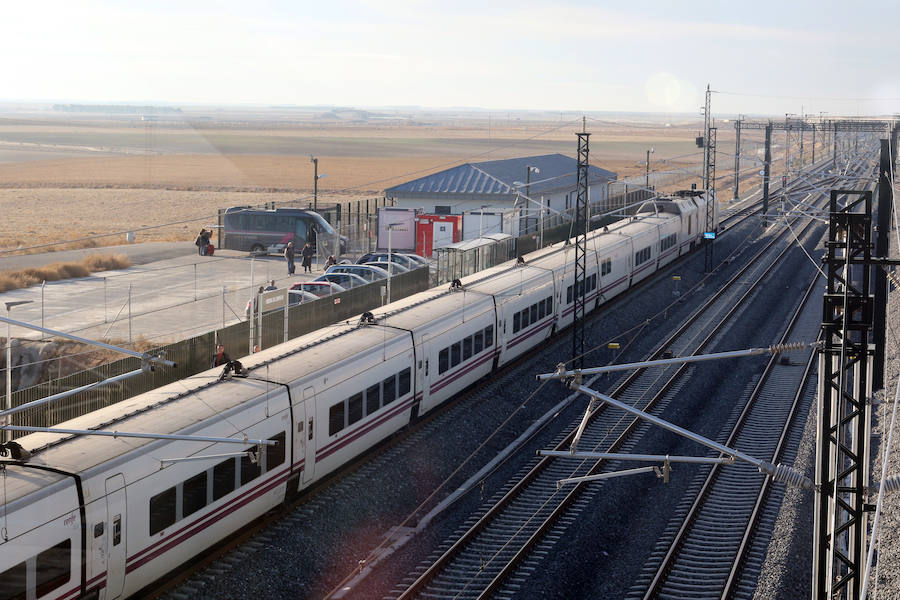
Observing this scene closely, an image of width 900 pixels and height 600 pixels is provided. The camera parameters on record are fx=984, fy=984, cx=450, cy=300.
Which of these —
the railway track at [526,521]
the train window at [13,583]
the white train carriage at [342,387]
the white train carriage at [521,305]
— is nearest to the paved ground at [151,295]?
the white train carriage at [342,387]

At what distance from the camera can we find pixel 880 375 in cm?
3016

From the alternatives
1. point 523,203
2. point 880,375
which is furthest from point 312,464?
point 523,203

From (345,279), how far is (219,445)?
69.6 feet

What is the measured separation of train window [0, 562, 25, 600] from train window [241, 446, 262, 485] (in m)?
4.81

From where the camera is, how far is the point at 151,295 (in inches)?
1586

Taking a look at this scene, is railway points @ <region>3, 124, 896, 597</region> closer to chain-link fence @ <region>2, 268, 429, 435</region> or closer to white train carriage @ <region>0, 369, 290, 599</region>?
white train carriage @ <region>0, 369, 290, 599</region>

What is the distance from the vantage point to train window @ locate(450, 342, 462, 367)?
25.9m

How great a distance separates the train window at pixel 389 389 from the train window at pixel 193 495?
658cm

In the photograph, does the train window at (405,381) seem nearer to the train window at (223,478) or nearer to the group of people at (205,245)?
the train window at (223,478)

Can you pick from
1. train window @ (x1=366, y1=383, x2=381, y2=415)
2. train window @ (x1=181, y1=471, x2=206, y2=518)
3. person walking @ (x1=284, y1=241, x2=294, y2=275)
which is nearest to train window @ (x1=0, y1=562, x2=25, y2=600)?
train window @ (x1=181, y1=471, x2=206, y2=518)

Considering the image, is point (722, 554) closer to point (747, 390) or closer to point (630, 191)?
point (747, 390)

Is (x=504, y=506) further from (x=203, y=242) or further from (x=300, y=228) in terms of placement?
(x=203, y=242)

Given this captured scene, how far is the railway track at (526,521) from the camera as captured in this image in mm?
17250

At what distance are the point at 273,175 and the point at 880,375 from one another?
370 feet
